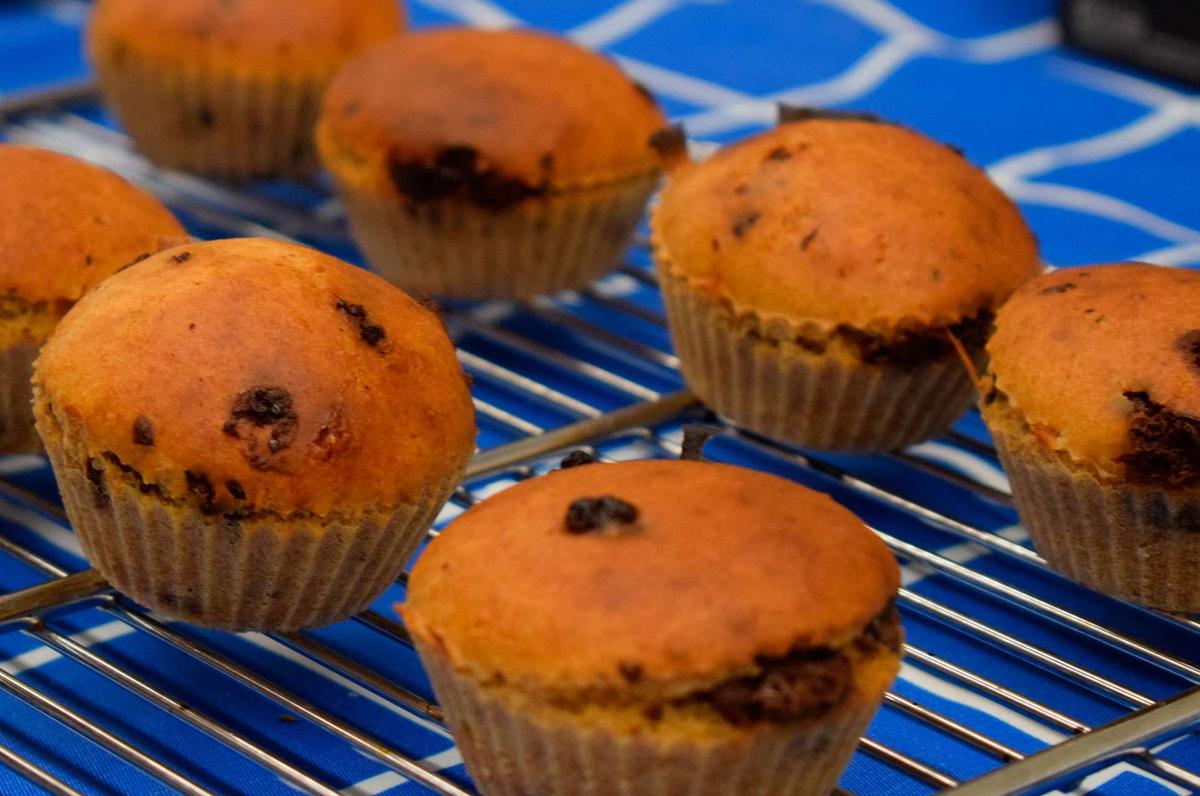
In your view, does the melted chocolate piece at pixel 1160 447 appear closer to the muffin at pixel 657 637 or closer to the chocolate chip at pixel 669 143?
the muffin at pixel 657 637

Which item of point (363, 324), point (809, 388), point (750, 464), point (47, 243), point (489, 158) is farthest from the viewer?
point (489, 158)

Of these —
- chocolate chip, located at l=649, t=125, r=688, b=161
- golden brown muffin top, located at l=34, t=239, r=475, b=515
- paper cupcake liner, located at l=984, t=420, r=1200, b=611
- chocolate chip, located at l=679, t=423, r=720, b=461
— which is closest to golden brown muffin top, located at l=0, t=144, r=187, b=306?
golden brown muffin top, located at l=34, t=239, r=475, b=515

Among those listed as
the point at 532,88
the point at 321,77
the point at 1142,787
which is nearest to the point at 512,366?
the point at 532,88

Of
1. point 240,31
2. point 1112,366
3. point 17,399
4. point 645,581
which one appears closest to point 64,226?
point 17,399

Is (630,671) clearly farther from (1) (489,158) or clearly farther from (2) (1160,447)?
(1) (489,158)

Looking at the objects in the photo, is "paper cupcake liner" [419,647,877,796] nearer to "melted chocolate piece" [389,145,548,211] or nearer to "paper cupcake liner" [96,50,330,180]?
"melted chocolate piece" [389,145,548,211]

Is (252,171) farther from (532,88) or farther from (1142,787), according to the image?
(1142,787)
